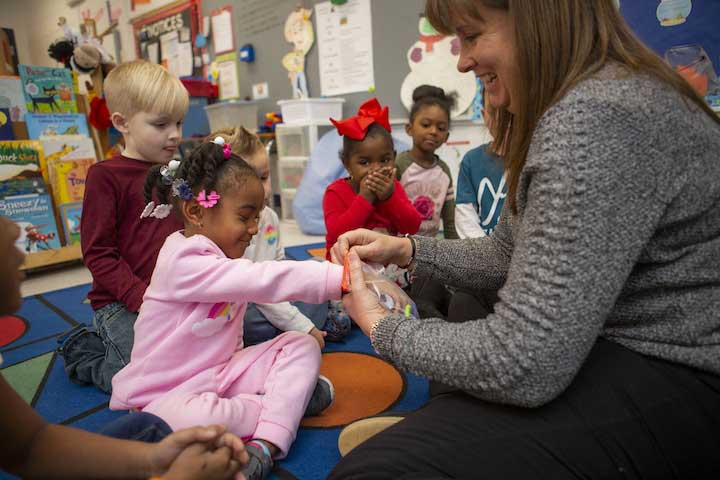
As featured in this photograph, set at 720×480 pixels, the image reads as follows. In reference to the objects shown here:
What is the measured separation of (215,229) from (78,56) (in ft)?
6.34

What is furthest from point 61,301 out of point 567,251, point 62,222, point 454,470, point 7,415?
point 567,251

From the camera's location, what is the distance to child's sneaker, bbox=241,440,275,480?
2.73 feet

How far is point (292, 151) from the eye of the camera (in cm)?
332

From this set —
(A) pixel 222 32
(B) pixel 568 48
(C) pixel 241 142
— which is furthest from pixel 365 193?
(A) pixel 222 32

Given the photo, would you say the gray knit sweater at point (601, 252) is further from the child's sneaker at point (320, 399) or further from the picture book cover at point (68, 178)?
the picture book cover at point (68, 178)

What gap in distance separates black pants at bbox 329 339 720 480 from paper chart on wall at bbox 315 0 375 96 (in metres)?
2.78

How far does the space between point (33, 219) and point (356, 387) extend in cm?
194

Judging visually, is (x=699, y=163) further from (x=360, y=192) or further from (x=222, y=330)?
(x=360, y=192)

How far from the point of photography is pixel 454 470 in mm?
581

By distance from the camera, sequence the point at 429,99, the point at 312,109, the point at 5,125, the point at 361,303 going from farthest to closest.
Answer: the point at 312,109 < the point at 5,125 < the point at 429,99 < the point at 361,303

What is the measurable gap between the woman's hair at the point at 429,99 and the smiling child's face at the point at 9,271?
1.77m

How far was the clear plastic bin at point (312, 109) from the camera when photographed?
3.14 meters

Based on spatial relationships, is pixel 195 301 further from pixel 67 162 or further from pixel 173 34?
pixel 173 34

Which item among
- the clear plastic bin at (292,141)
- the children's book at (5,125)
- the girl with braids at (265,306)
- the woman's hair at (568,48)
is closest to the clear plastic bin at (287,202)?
the clear plastic bin at (292,141)
